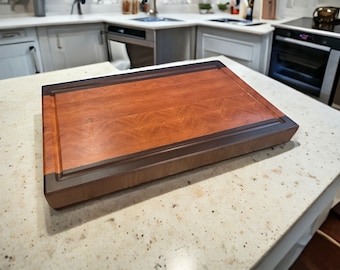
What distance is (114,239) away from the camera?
1.61 ft

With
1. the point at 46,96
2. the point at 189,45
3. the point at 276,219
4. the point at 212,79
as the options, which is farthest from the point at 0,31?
the point at 276,219

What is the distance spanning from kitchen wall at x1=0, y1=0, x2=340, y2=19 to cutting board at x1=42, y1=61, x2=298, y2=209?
242 cm

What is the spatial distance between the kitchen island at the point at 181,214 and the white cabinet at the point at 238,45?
1.82m

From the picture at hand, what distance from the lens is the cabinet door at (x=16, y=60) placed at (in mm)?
2352

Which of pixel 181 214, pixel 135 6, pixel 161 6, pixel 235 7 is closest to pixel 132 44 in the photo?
pixel 135 6

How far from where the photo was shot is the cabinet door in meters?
2.35

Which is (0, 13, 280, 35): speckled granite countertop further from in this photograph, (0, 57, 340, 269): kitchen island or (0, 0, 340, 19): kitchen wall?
(0, 57, 340, 269): kitchen island

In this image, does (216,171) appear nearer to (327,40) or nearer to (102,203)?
(102,203)

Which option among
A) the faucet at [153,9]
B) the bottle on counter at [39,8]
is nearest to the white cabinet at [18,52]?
the bottle on counter at [39,8]

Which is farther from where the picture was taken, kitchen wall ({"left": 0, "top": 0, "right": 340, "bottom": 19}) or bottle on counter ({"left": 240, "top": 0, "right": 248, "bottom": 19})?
bottle on counter ({"left": 240, "top": 0, "right": 248, "bottom": 19})

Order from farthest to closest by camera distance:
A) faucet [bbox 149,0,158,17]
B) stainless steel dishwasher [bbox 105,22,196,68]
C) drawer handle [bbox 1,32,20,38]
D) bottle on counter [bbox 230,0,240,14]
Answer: bottle on counter [bbox 230,0,240,14] → faucet [bbox 149,0,158,17] → stainless steel dishwasher [bbox 105,22,196,68] → drawer handle [bbox 1,32,20,38]

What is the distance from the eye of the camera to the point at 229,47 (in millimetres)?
2590

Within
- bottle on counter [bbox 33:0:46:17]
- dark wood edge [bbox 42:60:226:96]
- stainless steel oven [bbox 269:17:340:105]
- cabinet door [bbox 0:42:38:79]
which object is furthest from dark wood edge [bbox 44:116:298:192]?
bottle on counter [bbox 33:0:46:17]

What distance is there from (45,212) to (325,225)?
0.96 m
